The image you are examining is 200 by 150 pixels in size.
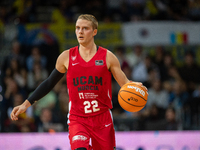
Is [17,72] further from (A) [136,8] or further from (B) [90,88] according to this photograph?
(B) [90,88]

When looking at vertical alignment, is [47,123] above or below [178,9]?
below

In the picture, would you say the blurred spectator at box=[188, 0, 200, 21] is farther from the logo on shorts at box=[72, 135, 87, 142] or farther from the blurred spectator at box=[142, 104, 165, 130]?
the logo on shorts at box=[72, 135, 87, 142]

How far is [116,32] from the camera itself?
37.6 feet

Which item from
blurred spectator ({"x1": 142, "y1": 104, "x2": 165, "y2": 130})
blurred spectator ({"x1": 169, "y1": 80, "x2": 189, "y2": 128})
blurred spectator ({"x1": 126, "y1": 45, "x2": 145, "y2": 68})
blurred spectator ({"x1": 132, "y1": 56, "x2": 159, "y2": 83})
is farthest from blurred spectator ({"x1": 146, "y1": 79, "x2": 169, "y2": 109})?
blurred spectator ({"x1": 126, "y1": 45, "x2": 145, "y2": 68})

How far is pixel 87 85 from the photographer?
4.27m

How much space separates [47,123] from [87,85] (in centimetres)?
405

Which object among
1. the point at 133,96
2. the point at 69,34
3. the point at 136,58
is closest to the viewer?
the point at 133,96

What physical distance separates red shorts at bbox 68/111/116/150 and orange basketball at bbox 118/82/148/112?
15.6 inches

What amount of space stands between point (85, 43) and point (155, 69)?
5.97 meters

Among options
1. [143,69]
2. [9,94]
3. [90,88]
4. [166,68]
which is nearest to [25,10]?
[9,94]

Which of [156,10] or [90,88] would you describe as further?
[156,10]

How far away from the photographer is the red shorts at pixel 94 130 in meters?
4.13

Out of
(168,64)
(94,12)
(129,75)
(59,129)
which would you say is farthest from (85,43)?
(94,12)

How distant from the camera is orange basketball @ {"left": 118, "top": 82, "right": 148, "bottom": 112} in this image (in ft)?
13.6
